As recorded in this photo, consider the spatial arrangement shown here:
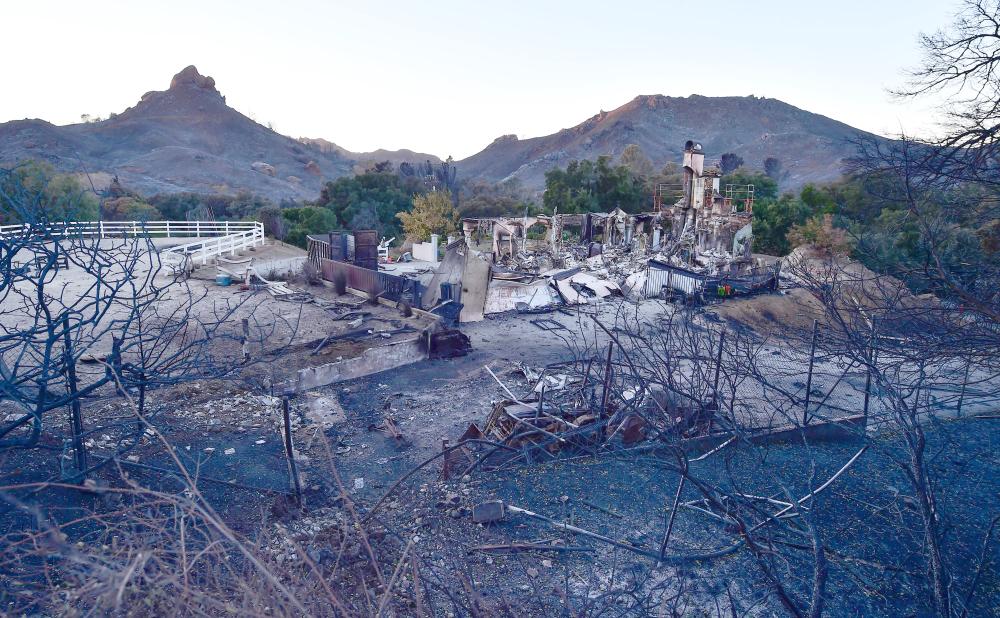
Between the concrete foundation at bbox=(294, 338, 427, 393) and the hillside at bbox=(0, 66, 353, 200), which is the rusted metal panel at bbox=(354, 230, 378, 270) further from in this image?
the hillside at bbox=(0, 66, 353, 200)

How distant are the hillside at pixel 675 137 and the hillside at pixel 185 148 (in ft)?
95.6

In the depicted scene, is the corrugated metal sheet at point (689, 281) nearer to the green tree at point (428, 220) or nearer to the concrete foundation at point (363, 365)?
the concrete foundation at point (363, 365)

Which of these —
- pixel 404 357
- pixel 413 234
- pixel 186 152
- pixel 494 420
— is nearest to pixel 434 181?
pixel 413 234

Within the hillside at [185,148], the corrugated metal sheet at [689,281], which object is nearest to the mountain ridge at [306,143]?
the hillside at [185,148]

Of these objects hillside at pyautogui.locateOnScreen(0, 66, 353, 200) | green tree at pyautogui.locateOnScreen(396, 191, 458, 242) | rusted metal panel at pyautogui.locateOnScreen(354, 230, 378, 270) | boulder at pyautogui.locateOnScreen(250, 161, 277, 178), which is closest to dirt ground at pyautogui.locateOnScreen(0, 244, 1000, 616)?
rusted metal panel at pyautogui.locateOnScreen(354, 230, 378, 270)

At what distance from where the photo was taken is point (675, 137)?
9419cm

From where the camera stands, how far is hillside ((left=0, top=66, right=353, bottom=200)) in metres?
60.5

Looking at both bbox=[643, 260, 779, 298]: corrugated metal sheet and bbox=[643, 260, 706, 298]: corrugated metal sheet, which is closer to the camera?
bbox=[643, 260, 706, 298]: corrugated metal sheet

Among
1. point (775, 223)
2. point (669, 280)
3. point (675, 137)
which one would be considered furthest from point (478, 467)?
Result: point (675, 137)

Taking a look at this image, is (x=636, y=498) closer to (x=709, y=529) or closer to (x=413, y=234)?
(x=709, y=529)

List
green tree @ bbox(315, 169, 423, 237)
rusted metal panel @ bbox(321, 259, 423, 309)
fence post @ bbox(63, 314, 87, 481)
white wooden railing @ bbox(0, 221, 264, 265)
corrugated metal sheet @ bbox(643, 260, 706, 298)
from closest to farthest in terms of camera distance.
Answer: fence post @ bbox(63, 314, 87, 481), rusted metal panel @ bbox(321, 259, 423, 309), corrugated metal sheet @ bbox(643, 260, 706, 298), white wooden railing @ bbox(0, 221, 264, 265), green tree @ bbox(315, 169, 423, 237)

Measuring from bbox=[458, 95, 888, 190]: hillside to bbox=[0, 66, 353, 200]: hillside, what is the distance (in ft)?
95.6

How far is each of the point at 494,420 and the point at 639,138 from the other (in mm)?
90198

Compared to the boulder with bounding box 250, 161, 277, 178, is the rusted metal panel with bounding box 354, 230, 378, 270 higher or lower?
lower
